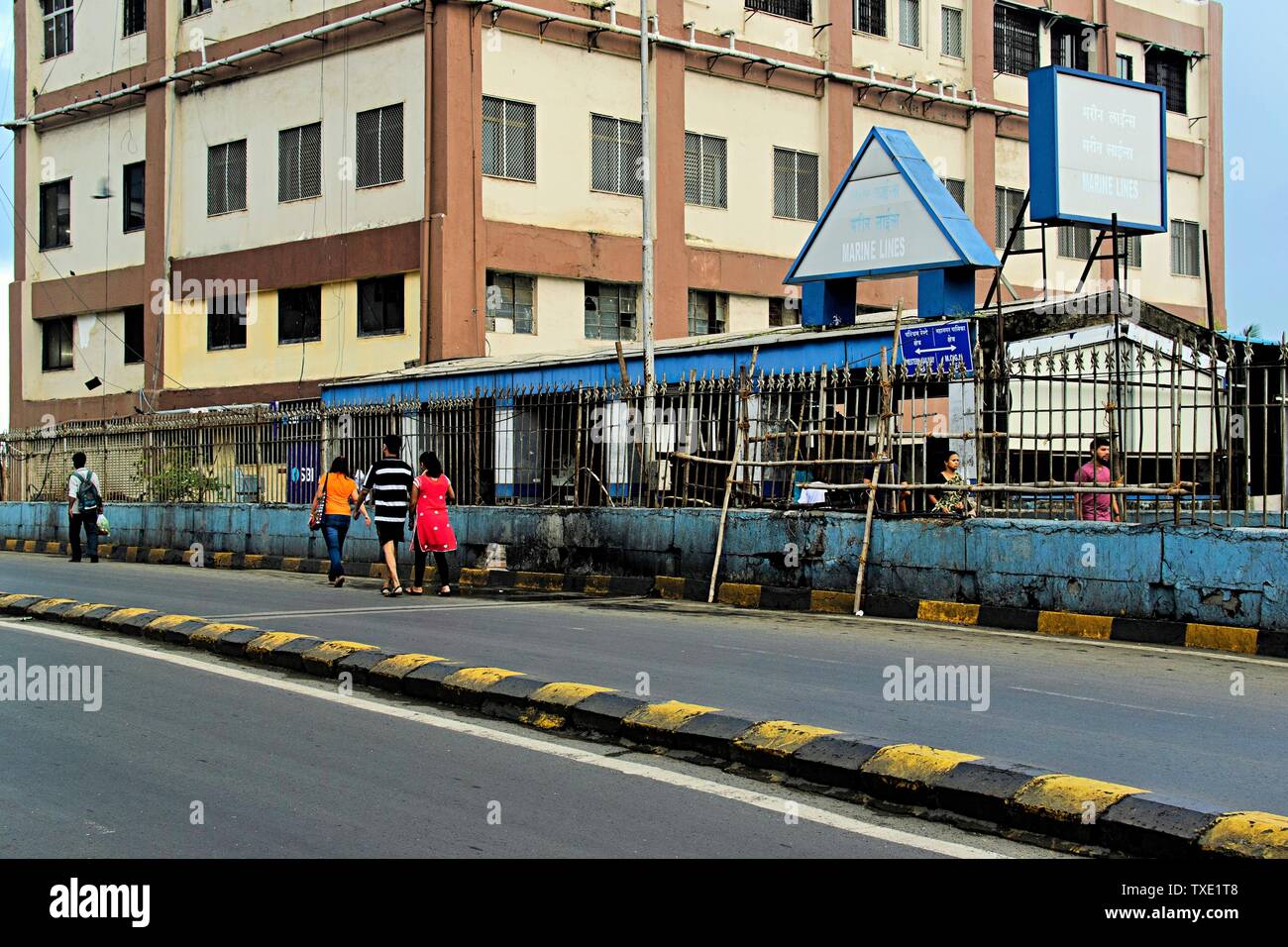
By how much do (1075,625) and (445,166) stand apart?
1878 cm

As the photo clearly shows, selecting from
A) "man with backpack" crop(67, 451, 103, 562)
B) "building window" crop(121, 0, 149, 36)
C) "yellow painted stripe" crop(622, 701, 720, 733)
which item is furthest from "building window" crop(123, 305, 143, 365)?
"yellow painted stripe" crop(622, 701, 720, 733)

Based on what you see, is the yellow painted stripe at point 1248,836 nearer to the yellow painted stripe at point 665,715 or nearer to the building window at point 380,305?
the yellow painted stripe at point 665,715

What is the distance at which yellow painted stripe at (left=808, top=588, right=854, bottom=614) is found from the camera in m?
13.9

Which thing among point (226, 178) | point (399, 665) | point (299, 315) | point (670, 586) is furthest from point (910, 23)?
point (399, 665)

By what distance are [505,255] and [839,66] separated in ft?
34.0

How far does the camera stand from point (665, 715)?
7480 mm

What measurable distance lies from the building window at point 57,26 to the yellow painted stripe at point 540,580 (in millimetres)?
26355

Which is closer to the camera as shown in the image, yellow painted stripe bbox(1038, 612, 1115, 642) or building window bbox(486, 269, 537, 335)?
yellow painted stripe bbox(1038, 612, 1115, 642)

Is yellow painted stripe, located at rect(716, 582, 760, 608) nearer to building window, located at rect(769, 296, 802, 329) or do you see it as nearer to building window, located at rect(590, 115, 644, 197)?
building window, located at rect(590, 115, 644, 197)

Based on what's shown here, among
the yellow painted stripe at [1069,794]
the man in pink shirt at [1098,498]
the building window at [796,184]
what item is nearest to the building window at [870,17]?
the building window at [796,184]

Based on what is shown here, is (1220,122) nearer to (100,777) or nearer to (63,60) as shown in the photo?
(63,60)

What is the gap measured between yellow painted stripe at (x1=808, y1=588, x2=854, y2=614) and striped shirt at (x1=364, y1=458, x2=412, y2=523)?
4682 mm

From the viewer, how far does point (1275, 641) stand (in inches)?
424

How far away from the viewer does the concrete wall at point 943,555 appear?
11.2 m
